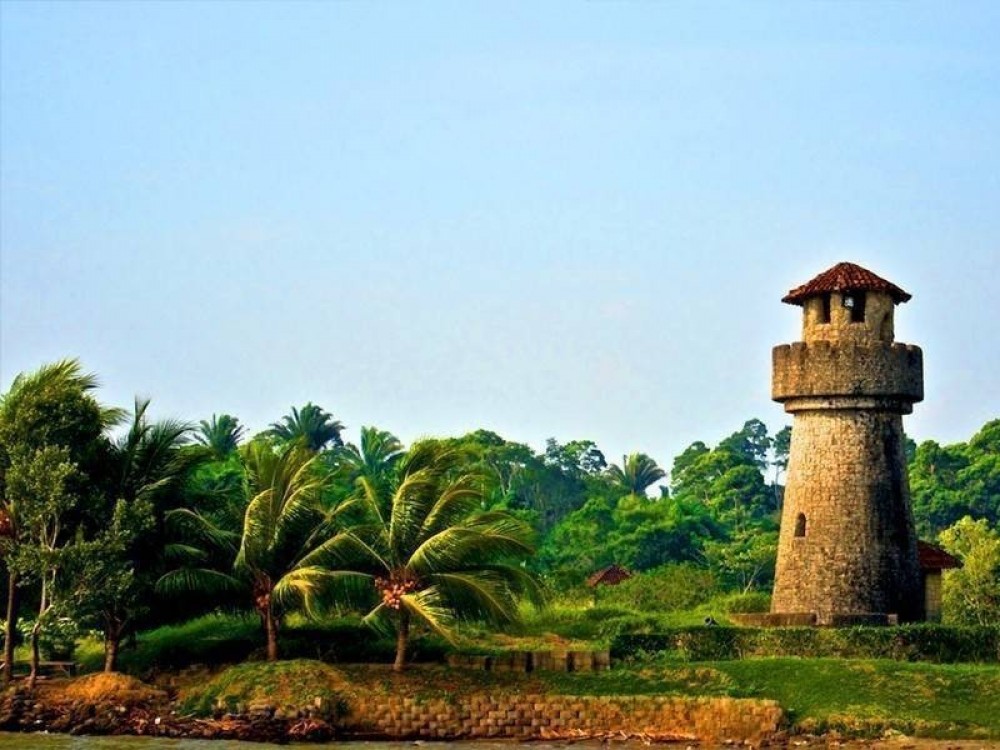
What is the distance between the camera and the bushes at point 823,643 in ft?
109

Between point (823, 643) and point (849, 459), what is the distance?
4.72 metres

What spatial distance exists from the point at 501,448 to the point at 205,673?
6664 centimetres

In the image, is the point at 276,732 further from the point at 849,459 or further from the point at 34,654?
the point at 849,459

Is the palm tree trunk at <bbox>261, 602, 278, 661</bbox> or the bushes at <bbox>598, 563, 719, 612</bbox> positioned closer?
the palm tree trunk at <bbox>261, 602, 278, 661</bbox>

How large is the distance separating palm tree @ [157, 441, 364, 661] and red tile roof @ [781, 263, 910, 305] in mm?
11009

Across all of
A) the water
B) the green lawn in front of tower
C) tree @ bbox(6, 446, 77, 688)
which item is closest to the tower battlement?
the green lawn in front of tower

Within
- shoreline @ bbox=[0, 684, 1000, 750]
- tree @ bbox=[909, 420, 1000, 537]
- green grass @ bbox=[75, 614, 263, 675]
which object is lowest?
shoreline @ bbox=[0, 684, 1000, 750]

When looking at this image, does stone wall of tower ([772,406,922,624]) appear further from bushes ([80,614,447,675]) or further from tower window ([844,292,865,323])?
bushes ([80,614,447,675])

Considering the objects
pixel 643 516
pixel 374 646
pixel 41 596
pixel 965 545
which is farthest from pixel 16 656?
pixel 643 516

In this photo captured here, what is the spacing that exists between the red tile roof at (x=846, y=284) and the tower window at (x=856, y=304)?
0.16 m

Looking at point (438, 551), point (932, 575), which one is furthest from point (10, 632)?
point (932, 575)

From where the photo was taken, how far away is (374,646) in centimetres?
3497

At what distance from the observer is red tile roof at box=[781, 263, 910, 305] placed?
36.8m

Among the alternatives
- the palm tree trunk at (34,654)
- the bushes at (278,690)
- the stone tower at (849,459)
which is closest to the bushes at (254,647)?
the bushes at (278,690)
